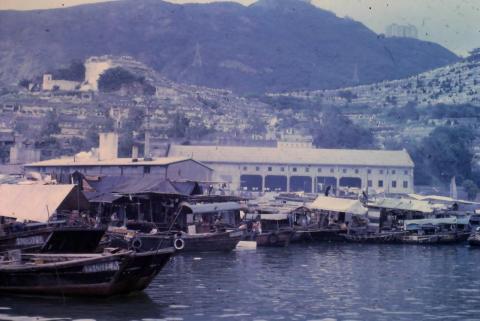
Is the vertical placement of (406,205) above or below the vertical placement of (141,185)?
below

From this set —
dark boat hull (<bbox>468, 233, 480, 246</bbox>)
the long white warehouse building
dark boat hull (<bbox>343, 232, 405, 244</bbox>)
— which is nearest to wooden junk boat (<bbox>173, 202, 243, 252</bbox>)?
dark boat hull (<bbox>343, 232, 405, 244</bbox>)

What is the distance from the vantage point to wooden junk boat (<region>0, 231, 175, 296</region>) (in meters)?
28.0

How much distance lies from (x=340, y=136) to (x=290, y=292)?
102m

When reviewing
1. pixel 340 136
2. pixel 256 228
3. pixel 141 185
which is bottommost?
pixel 256 228

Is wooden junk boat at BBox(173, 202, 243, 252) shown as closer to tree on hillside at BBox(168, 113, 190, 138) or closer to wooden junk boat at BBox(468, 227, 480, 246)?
wooden junk boat at BBox(468, 227, 480, 246)

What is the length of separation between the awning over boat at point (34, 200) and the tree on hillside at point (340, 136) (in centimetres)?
9332

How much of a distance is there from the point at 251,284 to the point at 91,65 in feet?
463

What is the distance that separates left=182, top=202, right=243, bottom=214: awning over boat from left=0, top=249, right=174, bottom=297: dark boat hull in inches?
771

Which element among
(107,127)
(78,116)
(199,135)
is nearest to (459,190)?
(199,135)

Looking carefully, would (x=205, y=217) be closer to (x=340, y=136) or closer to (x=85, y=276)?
(x=85, y=276)

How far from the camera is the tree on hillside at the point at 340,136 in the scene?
435 feet

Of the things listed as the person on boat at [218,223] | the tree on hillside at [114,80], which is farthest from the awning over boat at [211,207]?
the tree on hillside at [114,80]

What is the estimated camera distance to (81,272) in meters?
28.2

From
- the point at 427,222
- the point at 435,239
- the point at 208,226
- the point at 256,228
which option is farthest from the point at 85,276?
the point at 427,222
